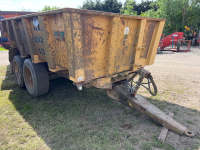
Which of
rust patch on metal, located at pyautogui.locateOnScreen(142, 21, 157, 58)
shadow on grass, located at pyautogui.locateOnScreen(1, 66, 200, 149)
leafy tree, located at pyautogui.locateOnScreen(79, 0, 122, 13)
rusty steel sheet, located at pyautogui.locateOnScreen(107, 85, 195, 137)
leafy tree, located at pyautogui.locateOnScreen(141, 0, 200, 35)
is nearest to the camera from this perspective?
shadow on grass, located at pyautogui.locateOnScreen(1, 66, 200, 149)

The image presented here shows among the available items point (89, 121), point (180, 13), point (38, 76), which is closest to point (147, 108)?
point (89, 121)

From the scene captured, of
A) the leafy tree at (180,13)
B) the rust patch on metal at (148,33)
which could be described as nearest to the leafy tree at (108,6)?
the leafy tree at (180,13)

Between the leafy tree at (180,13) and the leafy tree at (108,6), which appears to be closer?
the leafy tree at (180,13)

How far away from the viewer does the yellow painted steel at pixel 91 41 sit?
6.80 feet

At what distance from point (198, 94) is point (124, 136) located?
2729mm

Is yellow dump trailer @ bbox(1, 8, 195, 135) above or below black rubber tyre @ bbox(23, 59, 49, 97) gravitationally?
above

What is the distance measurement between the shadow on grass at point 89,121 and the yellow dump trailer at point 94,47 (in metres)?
0.31

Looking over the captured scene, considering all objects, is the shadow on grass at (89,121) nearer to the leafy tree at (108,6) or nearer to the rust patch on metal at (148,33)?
the rust patch on metal at (148,33)

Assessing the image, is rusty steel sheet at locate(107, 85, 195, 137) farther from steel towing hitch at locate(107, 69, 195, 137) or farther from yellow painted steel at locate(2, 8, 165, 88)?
yellow painted steel at locate(2, 8, 165, 88)

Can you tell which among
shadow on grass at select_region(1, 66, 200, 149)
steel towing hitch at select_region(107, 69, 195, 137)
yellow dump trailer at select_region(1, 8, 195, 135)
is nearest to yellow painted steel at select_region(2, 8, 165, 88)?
yellow dump trailer at select_region(1, 8, 195, 135)

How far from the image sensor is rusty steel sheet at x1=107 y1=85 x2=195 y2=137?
2506 millimetres

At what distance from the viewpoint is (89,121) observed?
294cm

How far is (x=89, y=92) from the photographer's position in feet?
13.9

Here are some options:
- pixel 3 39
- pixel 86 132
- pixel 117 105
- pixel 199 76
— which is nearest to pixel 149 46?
pixel 117 105
